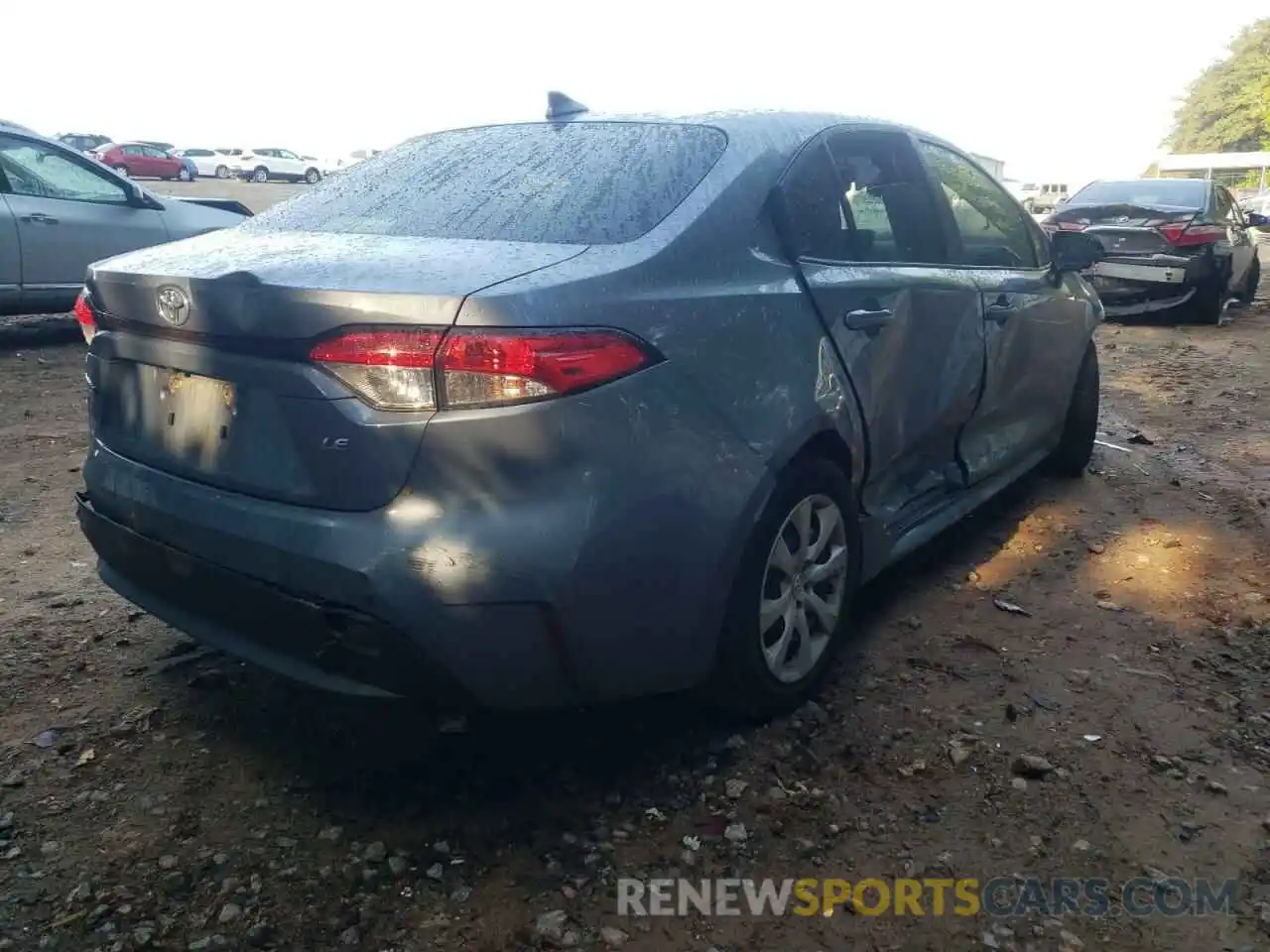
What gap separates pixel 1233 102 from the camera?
64.6 metres

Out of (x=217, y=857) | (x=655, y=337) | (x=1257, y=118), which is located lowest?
(x=217, y=857)

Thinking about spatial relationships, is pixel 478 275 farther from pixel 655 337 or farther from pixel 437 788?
pixel 437 788

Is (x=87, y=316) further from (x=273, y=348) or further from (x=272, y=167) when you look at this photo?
(x=272, y=167)

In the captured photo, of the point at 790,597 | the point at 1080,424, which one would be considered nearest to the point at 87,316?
the point at 790,597

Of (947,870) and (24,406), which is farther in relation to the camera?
(24,406)

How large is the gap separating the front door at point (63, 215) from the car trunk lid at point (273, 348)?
5822 mm

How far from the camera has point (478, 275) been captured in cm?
219

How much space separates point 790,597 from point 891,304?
3.03 feet

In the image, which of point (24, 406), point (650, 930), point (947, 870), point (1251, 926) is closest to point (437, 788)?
point (650, 930)

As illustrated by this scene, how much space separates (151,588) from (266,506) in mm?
515

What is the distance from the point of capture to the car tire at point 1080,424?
495cm

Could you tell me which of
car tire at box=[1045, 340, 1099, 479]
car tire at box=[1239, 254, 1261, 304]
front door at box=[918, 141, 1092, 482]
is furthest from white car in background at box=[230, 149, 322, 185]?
front door at box=[918, 141, 1092, 482]

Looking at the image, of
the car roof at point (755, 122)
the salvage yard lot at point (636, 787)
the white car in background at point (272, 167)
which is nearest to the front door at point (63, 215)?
the salvage yard lot at point (636, 787)

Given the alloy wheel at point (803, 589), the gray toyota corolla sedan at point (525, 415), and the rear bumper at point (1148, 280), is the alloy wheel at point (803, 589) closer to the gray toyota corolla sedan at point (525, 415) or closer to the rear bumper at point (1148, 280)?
the gray toyota corolla sedan at point (525, 415)
